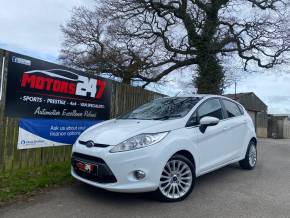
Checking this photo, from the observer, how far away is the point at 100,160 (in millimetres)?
4914

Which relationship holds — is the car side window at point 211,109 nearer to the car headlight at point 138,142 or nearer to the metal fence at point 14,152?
the car headlight at point 138,142

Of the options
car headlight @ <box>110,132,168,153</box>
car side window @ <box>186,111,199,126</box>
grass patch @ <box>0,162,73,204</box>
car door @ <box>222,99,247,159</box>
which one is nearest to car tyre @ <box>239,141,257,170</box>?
car door @ <box>222,99,247,159</box>

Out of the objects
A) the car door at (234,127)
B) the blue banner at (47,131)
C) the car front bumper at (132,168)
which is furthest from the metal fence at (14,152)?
the car door at (234,127)

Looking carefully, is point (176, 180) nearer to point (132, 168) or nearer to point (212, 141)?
point (132, 168)

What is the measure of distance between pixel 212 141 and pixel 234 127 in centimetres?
111

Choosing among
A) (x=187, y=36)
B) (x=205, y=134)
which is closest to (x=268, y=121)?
(x=187, y=36)

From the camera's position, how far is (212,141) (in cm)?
614

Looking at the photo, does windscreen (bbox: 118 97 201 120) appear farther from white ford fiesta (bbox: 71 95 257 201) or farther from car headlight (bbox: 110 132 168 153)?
car headlight (bbox: 110 132 168 153)

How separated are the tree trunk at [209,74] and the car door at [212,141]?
1287cm

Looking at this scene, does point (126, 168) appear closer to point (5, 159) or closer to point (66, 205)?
point (66, 205)

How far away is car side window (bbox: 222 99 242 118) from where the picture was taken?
7168mm

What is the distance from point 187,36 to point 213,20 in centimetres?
179

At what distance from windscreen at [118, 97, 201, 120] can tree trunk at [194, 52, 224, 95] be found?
12967 millimetres

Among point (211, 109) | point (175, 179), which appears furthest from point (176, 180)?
point (211, 109)
